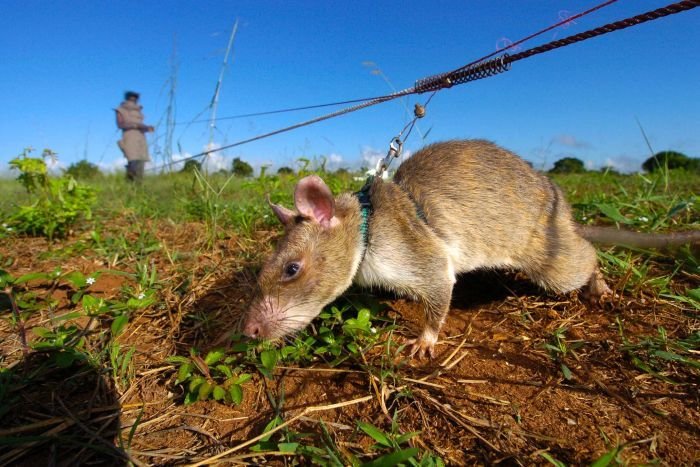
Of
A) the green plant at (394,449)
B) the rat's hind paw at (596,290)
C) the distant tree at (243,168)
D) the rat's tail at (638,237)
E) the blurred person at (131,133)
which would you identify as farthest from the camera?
the blurred person at (131,133)

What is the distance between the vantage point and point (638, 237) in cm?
308

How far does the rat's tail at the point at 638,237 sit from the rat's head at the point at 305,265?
213cm

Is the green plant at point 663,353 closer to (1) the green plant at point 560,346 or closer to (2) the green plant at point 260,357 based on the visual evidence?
(1) the green plant at point 560,346

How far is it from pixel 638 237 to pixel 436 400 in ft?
8.01

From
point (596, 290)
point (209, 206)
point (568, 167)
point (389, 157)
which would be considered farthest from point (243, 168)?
point (568, 167)

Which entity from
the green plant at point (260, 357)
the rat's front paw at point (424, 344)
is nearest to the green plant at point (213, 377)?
the green plant at point (260, 357)

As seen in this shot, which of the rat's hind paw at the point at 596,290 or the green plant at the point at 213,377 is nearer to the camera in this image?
the green plant at the point at 213,377

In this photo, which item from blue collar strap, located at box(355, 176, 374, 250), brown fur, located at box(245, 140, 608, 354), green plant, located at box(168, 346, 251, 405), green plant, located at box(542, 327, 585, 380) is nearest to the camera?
Answer: green plant, located at box(168, 346, 251, 405)

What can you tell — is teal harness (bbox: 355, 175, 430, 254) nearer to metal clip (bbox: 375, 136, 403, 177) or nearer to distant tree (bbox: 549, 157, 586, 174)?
metal clip (bbox: 375, 136, 403, 177)

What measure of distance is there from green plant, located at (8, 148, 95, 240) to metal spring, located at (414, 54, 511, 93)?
382 centimetres

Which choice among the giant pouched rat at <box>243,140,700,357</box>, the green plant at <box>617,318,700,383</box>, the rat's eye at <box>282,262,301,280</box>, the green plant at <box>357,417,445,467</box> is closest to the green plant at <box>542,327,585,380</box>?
the green plant at <box>617,318,700,383</box>

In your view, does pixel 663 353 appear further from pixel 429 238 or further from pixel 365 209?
pixel 365 209

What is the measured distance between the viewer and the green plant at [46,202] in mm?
3975

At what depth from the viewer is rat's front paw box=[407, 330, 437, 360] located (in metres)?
2.37
